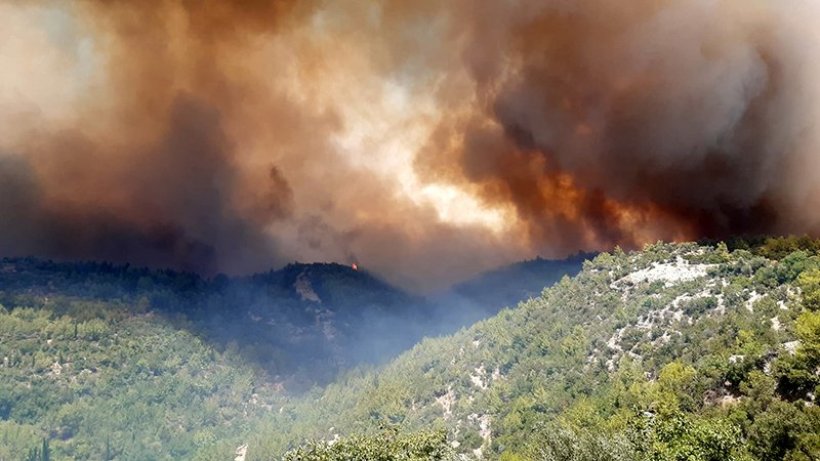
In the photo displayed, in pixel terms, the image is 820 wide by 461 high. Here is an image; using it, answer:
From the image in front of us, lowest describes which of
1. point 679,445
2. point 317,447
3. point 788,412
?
point 317,447

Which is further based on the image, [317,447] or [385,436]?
[385,436]

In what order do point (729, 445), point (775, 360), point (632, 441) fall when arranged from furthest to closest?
point (775, 360)
point (632, 441)
point (729, 445)

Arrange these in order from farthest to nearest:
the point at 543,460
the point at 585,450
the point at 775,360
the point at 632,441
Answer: the point at 775,360 < the point at 632,441 < the point at 543,460 < the point at 585,450

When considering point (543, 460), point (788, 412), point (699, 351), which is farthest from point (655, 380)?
point (543, 460)

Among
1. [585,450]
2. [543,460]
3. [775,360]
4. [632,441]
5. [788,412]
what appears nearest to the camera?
[585,450]

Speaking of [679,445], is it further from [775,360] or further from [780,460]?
[775,360]

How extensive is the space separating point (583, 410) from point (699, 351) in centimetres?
4184

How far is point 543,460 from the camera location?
9812 centimetres

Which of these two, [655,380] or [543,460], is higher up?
[655,380]

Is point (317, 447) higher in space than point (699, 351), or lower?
lower

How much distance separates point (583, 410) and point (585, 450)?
102m

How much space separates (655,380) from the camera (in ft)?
649

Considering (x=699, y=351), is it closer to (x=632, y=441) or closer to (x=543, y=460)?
(x=632, y=441)

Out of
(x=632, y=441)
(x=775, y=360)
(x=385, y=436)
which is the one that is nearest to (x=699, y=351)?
(x=775, y=360)
